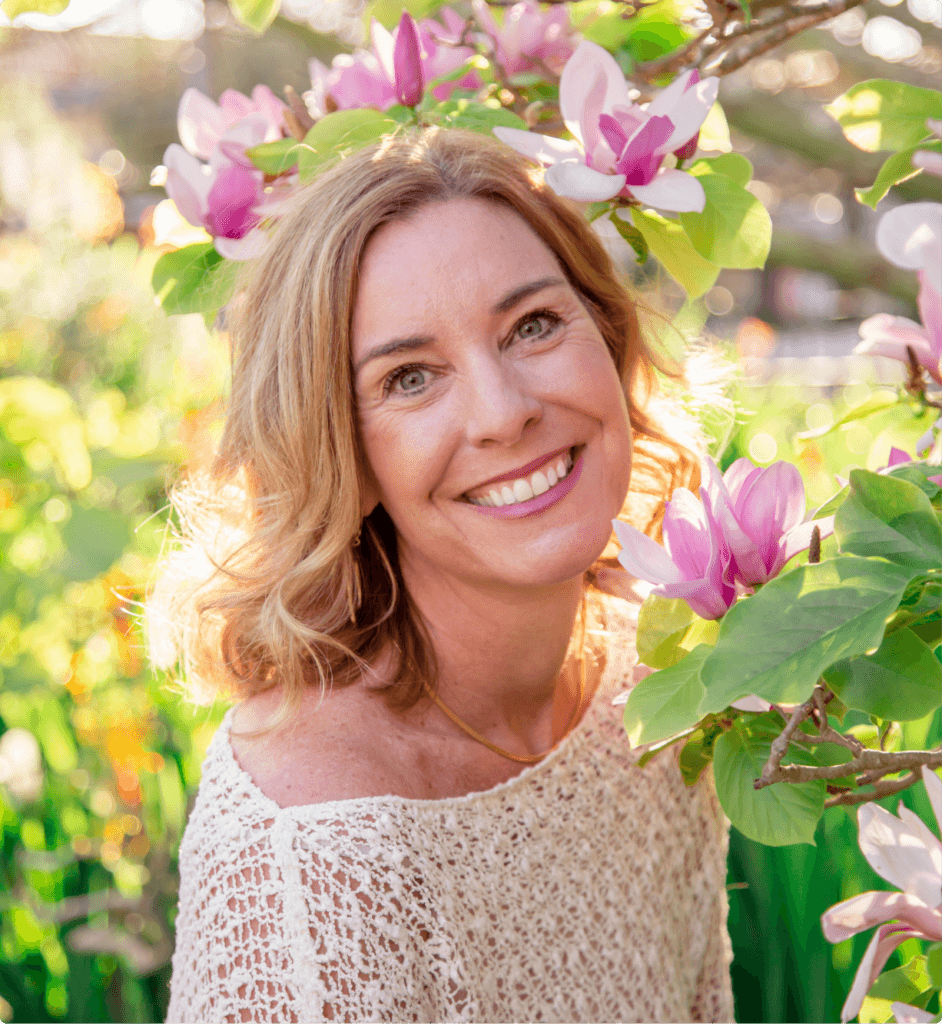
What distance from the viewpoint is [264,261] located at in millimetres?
1476

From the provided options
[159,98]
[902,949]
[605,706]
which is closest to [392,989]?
[605,706]

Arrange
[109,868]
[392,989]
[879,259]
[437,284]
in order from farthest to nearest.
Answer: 1. [879,259]
2. [109,868]
3. [437,284]
4. [392,989]

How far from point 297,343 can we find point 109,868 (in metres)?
1.45

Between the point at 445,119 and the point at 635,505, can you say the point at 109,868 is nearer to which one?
the point at 635,505

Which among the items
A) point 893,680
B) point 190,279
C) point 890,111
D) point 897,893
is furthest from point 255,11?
point 897,893

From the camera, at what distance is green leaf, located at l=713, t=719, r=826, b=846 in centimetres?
83

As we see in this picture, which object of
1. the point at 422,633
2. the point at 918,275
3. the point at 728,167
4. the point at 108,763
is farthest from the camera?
the point at 108,763

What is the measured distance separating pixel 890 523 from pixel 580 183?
508mm

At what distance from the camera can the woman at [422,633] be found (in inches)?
49.1

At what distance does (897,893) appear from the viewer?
0.84m

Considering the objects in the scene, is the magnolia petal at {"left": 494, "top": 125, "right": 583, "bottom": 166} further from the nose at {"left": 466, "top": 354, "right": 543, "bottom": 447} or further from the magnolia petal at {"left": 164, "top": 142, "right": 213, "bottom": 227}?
the magnolia petal at {"left": 164, "top": 142, "right": 213, "bottom": 227}

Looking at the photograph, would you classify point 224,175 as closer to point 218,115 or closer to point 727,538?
point 218,115

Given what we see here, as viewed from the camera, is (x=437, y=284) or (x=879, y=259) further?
(x=879, y=259)

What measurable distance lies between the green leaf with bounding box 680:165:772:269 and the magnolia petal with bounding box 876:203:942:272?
393 mm
